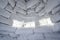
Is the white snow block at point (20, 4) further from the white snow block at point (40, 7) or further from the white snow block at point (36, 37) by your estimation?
the white snow block at point (36, 37)

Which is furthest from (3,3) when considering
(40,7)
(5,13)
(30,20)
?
(40,7)

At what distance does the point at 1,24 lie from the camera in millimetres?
1031

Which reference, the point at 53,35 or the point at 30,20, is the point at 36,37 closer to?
the point at 53,35

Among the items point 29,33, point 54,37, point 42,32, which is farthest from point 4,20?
point 54,37

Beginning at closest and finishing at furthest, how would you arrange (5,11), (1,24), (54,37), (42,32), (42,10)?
(54,37), (42,32), (1,24), (5,11), (42,10)

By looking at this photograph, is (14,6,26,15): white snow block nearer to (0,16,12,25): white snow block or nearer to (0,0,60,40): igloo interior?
(0,0,60,40): igloo interior

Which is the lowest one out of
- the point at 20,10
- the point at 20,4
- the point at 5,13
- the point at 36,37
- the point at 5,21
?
the point at 36,37

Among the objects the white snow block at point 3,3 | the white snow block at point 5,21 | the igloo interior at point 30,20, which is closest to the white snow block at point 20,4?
the igloo interior at point 30,20

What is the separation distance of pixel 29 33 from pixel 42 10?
602 mm

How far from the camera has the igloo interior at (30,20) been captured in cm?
77

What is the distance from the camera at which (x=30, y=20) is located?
4.16 ft

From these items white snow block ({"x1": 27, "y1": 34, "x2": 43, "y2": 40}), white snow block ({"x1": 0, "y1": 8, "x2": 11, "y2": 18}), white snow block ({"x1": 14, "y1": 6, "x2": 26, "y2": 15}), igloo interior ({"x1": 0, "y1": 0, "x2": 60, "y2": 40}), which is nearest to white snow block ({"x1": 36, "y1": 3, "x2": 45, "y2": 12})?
igloo interior ({"x1": 0, "y1": 0, "x2": 60, "y2": 40})

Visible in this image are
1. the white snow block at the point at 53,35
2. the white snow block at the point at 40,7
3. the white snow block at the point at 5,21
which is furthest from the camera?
the white snow block at the point at 40,7

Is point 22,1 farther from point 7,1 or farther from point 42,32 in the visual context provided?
point 42,32
